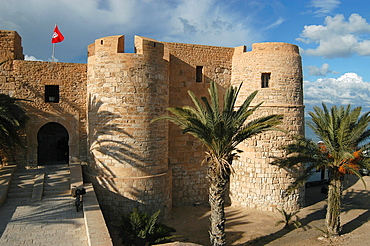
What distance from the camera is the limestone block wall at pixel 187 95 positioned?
42.8 feet

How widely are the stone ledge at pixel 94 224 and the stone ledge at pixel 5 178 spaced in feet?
8.98

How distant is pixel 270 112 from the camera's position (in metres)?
13.0

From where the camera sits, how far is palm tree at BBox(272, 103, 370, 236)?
10594mm

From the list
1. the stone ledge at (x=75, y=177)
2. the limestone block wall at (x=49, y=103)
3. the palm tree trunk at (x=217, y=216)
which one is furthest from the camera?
the limestone block wall at (x=49, y=103)

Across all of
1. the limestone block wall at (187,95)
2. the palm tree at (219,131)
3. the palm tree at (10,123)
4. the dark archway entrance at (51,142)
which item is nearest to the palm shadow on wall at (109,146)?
the palm tree at (219,131)

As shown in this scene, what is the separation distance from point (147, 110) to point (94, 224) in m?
4.77

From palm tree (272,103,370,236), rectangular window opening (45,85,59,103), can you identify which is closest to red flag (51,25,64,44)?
rectangular window opening (45,85,59,103)

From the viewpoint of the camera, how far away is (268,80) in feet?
43.4

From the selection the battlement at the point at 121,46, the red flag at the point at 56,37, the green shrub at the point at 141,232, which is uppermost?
the red flag at the point at 56,37

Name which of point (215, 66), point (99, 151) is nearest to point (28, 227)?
point (99, 151)

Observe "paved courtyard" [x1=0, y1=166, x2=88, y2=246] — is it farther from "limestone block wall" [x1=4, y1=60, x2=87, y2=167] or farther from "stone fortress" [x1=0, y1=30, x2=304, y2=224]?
"limestone block wall" [x1=4, y1=60, x2=87, y2=167]

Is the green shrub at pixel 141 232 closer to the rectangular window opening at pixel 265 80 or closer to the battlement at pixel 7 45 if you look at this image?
the rectangular window opening at pixel 265 80

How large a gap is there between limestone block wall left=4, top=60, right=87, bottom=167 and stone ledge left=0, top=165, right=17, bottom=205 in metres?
0.65

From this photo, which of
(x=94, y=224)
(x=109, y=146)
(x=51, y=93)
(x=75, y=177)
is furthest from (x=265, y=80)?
(x=51, y=93)
